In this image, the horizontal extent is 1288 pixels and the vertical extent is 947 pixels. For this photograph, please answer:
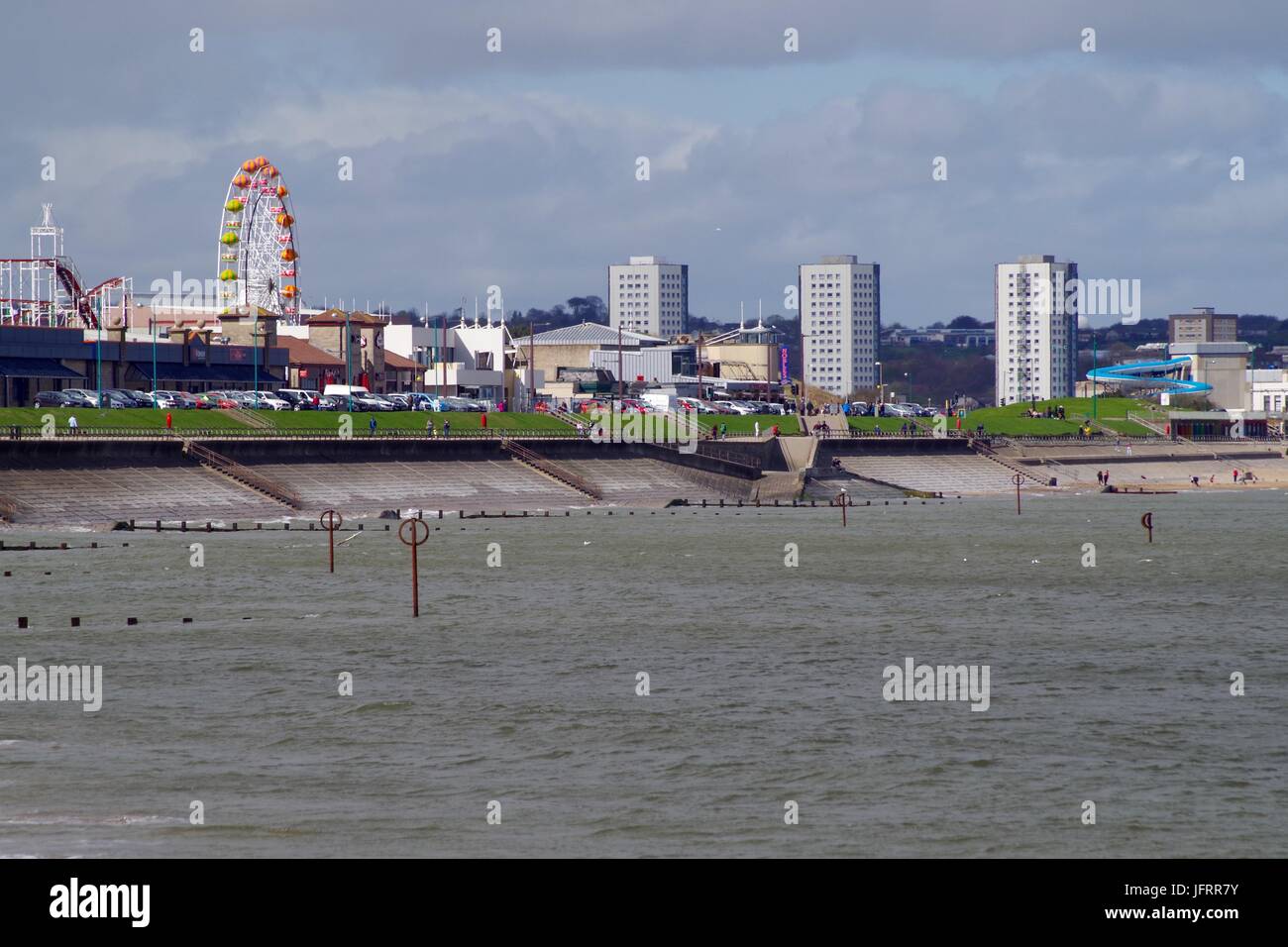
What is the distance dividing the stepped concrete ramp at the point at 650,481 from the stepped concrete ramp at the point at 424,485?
312 cm

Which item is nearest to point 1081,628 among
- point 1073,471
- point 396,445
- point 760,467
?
point 396,445

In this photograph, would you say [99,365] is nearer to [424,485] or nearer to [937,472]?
[424,485]

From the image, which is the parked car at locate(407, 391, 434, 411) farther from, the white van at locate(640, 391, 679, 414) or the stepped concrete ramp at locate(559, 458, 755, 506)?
the stepped concrete ramp at locate(559, 458, 755, 506)

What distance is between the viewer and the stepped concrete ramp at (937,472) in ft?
435

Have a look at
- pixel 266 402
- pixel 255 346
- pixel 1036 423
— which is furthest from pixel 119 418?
pixel 1036 423

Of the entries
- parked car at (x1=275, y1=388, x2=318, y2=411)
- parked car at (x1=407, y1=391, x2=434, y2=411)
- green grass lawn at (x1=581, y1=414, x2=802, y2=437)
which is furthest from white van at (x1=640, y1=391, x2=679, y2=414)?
parked car at (x1=275, y1=388, x2=318, y2=411)

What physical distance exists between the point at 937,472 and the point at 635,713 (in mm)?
106845

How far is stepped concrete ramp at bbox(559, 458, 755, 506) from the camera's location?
110 meters

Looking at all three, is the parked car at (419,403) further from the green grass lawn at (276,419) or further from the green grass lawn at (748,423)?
the green grass lawn at (748,423)

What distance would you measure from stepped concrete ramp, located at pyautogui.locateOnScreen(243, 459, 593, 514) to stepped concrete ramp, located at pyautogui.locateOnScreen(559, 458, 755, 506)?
3119 millimetres

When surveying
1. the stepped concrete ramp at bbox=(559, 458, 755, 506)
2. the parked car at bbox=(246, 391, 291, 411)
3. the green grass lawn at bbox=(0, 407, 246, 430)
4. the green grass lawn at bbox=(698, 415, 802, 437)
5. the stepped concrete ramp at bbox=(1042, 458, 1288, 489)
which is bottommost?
the stepped concrete ramp at bbox=(1042, 458, 1288, 489)

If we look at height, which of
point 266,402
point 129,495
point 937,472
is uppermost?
point 266,402

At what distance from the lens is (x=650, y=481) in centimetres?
11294

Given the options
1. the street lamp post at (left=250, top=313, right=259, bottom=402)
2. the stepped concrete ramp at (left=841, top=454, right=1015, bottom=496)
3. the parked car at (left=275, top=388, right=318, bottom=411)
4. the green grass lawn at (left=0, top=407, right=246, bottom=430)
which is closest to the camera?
the green grass lawn at (left=0, top=407, right=246, bottom=430)
